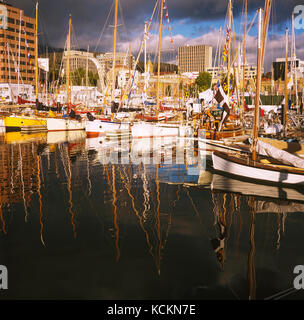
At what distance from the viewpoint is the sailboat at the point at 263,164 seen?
54.2 feet

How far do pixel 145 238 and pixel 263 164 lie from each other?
9.00 m

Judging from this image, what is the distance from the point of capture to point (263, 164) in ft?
56.1

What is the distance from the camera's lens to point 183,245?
10.3 m

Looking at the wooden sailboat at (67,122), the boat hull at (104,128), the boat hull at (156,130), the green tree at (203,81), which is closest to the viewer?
the boat hull at (156,130)

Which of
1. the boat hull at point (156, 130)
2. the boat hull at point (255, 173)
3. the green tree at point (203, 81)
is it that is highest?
the green tree at point (203, 81)

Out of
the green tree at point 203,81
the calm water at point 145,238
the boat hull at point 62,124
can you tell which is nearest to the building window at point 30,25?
the green tree at point 203,81

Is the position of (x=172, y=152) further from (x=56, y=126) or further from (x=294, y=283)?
(x=56, y=126)

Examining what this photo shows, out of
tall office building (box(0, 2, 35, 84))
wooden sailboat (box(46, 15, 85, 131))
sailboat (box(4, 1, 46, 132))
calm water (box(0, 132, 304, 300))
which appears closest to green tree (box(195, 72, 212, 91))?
tall office building (box(0, 2, 35, 84))

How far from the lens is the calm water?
320 inches

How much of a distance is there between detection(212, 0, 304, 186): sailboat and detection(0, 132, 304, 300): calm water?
0.89m

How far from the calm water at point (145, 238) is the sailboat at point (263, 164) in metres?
0.89

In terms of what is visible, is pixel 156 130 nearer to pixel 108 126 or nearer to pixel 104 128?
pixel 108 126

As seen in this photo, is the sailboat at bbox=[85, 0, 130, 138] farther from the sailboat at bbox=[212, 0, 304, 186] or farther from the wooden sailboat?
the sailboat at bbox=[212, 0, 304, 186]

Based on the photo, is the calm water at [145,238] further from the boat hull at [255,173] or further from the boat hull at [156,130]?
the boat hull at [156,130]
